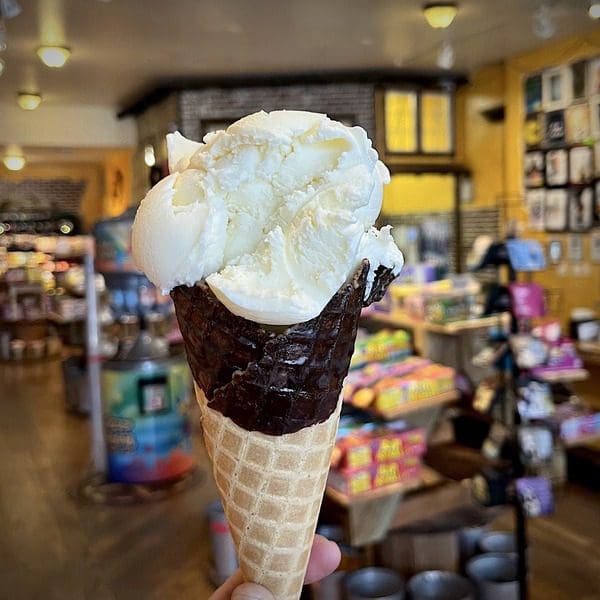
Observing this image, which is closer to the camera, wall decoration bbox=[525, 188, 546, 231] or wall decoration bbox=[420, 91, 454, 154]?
wall decoration bbox=[525, 188, 546, 231]

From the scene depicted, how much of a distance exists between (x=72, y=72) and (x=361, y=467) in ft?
19.7

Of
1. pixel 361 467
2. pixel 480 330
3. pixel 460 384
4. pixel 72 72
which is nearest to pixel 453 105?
pixel 72 72

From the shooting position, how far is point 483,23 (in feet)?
19.3

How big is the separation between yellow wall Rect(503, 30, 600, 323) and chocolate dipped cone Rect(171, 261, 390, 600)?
4.20 m

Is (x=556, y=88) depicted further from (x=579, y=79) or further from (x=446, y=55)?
(x=446, y=55)

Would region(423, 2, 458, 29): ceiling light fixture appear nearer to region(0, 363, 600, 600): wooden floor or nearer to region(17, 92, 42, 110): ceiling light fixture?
region(0, 363, 600, 600): wooden floor

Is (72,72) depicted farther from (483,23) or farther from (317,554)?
(317,554)

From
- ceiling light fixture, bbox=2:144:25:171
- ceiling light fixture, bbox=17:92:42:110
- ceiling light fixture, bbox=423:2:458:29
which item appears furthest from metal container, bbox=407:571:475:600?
ceiling light fixture, bbox=2:144:25:171

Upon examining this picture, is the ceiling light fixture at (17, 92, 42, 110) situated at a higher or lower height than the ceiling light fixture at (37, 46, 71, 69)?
higher

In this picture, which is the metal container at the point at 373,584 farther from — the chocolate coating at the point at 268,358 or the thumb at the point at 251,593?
the chocolate coating at the point at 268,358

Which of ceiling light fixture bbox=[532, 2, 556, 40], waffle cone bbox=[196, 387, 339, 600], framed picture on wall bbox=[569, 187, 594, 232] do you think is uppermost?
ceiling light fixture bbox=[532, 2, 556, 40]

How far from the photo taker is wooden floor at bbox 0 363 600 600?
3762 millimetres

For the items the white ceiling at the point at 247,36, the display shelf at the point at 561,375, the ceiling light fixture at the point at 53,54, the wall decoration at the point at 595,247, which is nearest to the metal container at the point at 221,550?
the display shelf at the point at 561,375

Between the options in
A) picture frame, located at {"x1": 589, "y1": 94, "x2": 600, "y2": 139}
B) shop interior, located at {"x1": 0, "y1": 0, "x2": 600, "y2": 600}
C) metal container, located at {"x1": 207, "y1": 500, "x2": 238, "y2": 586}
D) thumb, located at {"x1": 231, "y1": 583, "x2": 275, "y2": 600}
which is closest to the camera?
thumb, located at {"x1": 231, "y1": 583, "x2": 275, "y2": 600}
